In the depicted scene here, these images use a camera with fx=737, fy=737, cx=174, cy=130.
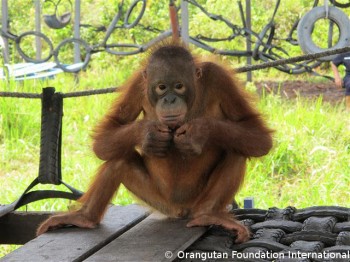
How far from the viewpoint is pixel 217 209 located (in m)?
2.39

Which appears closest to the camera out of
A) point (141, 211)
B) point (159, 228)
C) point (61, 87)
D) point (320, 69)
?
point (159, 228)

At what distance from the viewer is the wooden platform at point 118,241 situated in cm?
208

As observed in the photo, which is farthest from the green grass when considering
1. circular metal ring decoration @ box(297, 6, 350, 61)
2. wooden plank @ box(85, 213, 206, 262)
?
wooden plank @ box(85, 213, 206, 262)

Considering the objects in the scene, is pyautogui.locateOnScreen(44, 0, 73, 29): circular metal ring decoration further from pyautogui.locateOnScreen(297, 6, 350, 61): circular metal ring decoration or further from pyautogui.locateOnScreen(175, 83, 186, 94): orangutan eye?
pyautogui.locateOnScreen(175, 83, 186, 94): orangutan eye

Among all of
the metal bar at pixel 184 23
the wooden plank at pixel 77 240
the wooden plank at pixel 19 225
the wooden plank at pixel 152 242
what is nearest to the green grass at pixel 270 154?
the metal bar at pixel 184 23

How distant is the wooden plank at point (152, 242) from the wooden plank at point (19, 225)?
472 millimetres

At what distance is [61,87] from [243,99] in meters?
3.98

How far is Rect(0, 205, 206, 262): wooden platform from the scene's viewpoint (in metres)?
2.08

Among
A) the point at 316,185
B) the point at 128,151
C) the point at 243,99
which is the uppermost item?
the point at 243,99

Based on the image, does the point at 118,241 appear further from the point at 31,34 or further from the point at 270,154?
the point at 31,34

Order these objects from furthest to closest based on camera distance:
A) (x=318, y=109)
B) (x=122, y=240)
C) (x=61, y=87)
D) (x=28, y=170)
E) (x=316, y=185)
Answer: (x=61, y=87) < (x=318, y=109) < (x=28, y=170) < (x=316, y=185) < (x=122, y=240)

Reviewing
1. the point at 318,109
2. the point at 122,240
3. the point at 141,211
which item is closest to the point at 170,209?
the point at 141,211

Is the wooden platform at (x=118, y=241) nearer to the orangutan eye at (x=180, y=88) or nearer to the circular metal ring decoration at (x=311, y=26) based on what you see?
the orangutan eye at (x=180, y=88)

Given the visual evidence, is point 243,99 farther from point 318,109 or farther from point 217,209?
point 318,109
